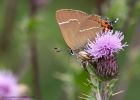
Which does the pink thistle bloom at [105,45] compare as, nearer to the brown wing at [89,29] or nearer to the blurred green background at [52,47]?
the brown wing at [89,29]

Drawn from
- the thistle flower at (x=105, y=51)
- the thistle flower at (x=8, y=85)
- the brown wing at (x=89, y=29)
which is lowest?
the thistle flower at (x=8, y=85)

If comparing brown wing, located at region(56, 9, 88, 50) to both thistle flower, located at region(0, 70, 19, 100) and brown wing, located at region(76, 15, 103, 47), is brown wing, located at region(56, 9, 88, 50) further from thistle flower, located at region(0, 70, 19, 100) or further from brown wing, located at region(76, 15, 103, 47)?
thistle flower, located at region(0, 70, 19, 100)

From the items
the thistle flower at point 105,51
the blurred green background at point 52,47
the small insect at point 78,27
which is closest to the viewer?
the thistle flower at point 105,51

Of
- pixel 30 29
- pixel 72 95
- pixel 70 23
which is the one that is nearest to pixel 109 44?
pixel 70 23

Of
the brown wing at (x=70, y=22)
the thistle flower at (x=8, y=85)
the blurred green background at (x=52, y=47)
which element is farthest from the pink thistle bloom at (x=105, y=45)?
the thistle flower at (x=8, y=85)

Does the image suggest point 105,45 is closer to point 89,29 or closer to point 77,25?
point 89,29

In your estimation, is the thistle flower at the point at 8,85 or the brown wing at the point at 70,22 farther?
the thistle flower at the point at 8,85
